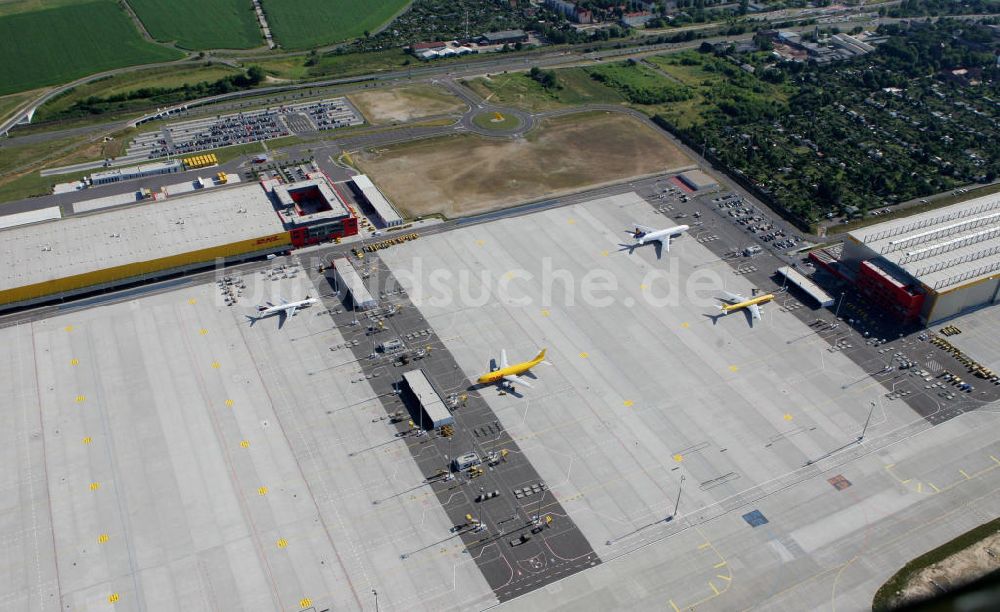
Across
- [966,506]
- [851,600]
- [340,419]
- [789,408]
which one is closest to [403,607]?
[340,419]

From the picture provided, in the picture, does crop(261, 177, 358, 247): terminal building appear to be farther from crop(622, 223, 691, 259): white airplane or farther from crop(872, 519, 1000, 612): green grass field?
crop(872, 519, 1000, 612): green grass field

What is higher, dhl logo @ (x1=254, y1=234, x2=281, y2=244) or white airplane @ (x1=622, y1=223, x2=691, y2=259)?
dhl logo @ (x1=254, y1=234, x2=281, y2=244)

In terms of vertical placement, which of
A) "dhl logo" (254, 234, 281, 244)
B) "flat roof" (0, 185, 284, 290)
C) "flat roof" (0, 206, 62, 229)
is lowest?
"dhl logo" (254, 234, 281, 244)

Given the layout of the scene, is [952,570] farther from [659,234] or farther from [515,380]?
[659,234]

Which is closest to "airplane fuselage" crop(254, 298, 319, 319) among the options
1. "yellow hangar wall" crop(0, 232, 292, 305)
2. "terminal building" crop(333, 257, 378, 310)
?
"terminal building" crop(333, 257, 378, 310)

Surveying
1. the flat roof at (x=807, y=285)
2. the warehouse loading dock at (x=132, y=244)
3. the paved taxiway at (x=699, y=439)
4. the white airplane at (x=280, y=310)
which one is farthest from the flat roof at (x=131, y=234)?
the flat roof at (x=807, y=285)
